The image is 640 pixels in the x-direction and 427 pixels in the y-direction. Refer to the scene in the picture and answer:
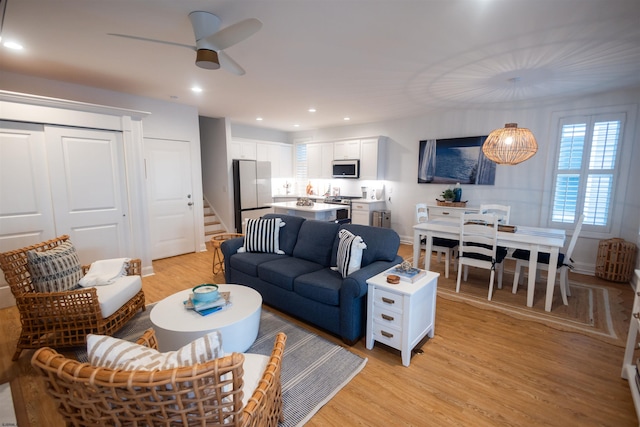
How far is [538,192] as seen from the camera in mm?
4578

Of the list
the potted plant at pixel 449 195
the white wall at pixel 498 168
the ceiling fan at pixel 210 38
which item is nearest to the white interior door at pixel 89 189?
the ceiling fan at pixel 210 38

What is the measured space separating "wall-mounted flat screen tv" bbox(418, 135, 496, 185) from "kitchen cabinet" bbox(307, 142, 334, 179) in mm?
2131

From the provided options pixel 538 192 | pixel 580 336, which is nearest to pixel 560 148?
pixel 538 192

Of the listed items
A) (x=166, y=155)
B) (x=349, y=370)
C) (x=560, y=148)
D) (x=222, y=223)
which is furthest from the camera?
(x=222, y=223)

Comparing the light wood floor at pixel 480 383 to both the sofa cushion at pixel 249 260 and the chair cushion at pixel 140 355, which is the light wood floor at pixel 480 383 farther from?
the chair cushion at pixel 140 355

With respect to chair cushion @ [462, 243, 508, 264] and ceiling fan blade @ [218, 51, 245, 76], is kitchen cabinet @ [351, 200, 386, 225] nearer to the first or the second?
chair cushion @ [462, 243, 508, 264]

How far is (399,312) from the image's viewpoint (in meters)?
Answer: 2.20

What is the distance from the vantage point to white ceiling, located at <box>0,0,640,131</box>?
2.03 metres

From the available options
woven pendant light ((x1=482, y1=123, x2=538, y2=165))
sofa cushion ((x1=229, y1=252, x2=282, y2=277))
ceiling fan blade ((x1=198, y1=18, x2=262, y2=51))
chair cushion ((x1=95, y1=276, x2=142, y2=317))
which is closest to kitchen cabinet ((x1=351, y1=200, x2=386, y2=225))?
woven pendant light ((x1=482, y1=123, x2=538, y2=165))

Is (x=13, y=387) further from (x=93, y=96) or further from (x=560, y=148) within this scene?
(x=560, y=148)

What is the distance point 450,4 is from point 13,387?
4069 mm

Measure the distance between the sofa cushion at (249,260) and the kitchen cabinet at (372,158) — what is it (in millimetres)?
3436

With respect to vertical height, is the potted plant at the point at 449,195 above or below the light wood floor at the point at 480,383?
above

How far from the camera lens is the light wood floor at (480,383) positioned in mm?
1756
